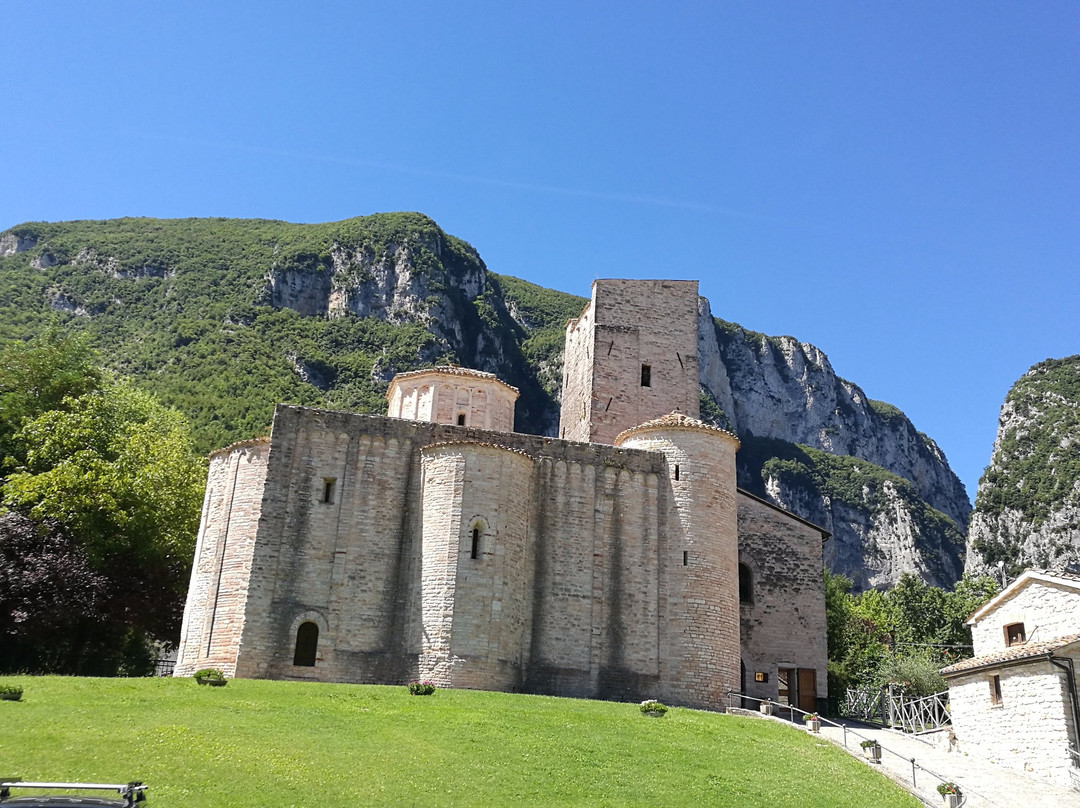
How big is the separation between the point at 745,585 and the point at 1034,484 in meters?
73.2

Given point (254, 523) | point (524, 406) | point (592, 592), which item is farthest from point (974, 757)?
point (524, 406)

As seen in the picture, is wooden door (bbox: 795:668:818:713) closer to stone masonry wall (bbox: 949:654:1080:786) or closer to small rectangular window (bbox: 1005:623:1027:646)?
stone masonry wall (bbox: 949:654:1080:786)

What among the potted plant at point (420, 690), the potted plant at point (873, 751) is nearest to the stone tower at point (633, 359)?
the potted plant at point (420, 690)

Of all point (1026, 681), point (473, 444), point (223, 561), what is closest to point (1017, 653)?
Result: point (1026, 681)

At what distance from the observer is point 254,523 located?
101ft

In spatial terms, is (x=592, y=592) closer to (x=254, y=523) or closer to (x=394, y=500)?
(x=394, y=500)

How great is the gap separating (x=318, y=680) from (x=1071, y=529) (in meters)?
84.9

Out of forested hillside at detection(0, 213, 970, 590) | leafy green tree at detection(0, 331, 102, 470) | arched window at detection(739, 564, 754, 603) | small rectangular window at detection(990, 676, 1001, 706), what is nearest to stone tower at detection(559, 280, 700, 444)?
arched window at detection(739, 564, 754, 603)

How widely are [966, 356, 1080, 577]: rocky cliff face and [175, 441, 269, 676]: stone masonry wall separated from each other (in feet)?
264

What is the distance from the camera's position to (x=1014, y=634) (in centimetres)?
2877

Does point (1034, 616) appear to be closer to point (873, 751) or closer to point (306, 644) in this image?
point (873, 751)

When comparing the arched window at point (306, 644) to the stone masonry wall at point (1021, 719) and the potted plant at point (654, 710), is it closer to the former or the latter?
the potted plant at point (654, 710)

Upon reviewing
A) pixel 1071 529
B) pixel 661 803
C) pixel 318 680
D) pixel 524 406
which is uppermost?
pixel 524 406

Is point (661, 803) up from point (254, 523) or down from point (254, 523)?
down
